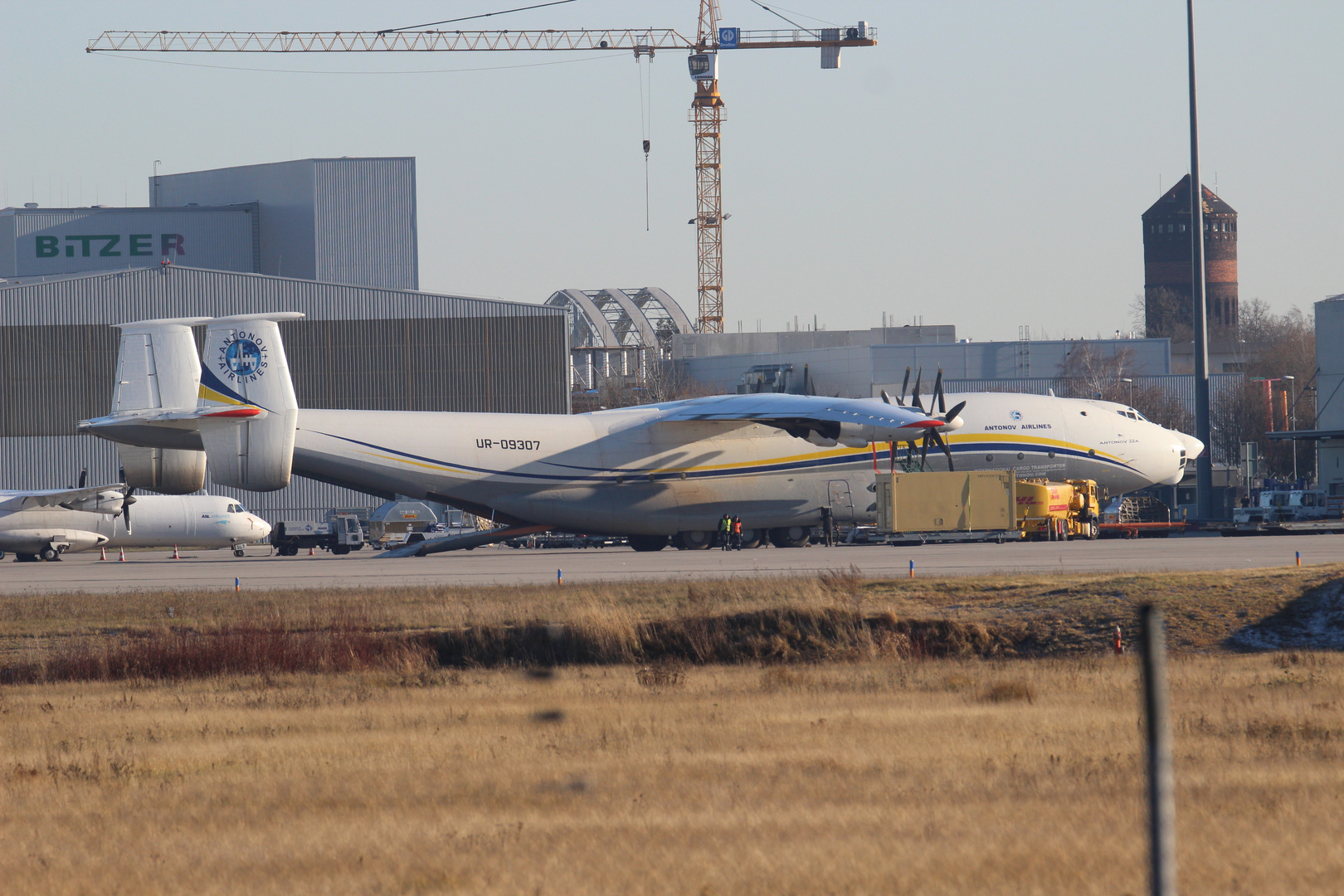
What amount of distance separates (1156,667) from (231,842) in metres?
7.48

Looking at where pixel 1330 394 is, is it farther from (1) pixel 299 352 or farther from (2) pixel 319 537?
(1) pixel 299 352

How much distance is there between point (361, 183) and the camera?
90.9 metres

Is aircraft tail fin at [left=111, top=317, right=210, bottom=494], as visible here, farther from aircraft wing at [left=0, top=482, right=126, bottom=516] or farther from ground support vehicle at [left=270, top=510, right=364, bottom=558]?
ground support vehicle at [left=270, top=510, right=364, bottom=558]

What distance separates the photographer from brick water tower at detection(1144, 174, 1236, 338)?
151m

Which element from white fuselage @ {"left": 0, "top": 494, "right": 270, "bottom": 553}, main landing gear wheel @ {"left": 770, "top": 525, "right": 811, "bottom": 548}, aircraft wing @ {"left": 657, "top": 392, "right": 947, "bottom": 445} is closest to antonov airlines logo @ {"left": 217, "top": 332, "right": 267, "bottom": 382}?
aircraft wing @ {"left": 657, "top": 392, "right": 947, "bottom": 445}

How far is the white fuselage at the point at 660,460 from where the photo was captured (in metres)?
39.7

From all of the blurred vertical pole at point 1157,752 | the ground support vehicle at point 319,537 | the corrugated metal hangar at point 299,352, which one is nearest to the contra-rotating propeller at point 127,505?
the ground support vehicle at point 319,537

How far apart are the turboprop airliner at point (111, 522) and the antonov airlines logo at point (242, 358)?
15.6 metres

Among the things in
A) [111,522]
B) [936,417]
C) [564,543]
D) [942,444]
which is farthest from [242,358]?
[564,543]

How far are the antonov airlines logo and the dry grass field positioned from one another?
13.9 metres

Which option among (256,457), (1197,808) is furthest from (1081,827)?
(256,457)

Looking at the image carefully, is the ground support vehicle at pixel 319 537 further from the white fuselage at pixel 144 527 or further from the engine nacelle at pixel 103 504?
the engine nacelle at pixel 103 504

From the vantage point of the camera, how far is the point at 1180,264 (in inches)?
5989

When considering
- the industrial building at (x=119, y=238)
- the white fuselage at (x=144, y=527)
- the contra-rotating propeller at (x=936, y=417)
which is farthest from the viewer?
the industrial building at (x=119, y=238)
